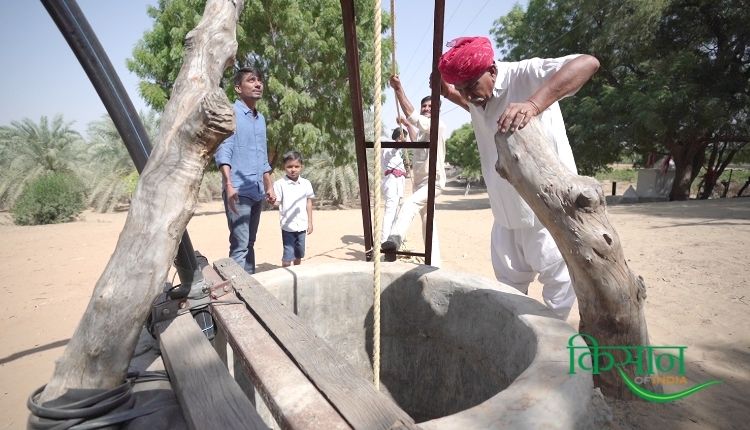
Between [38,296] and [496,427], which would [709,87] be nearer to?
[496,427]

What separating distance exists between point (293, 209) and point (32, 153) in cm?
1640

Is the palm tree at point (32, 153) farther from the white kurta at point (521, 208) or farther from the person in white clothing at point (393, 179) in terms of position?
the white kurta at point (521, 208)

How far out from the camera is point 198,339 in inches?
52.6

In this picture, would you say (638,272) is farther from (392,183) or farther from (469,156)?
(469,156)

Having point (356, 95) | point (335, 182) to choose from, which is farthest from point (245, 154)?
point (335, 182)

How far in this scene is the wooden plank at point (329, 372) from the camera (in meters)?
0.89

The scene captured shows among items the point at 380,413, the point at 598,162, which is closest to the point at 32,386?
the point at 380,413

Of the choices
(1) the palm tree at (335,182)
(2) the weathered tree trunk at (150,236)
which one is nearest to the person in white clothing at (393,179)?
(2) the weathered tree trunk at (150,236)

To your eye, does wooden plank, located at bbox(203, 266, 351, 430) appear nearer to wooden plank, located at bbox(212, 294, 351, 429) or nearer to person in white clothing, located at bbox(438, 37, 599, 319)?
wooden plank, located at bbox(212, 294, 351, 429)

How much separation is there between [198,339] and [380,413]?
732mm

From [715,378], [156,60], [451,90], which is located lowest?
[715,378]

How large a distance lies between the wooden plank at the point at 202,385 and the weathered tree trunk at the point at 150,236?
15 centimetres

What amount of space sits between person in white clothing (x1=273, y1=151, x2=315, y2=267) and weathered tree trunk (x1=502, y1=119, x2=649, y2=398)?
9.08 feet

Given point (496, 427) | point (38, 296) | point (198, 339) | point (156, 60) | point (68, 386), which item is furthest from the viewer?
point (156, 60)
